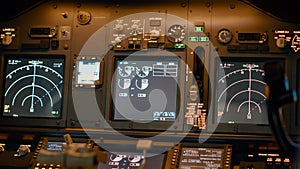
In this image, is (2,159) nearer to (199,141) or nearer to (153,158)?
(153,158)

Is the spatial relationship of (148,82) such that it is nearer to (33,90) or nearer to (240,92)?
(240,92)

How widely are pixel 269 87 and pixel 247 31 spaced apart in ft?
4.69

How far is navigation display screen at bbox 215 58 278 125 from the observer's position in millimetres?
4418

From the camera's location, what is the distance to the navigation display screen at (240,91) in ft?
14.5

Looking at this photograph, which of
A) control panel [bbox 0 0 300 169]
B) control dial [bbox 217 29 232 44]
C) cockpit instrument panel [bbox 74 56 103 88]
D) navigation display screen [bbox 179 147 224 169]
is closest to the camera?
navigation display screen [bbox 179 147 224 169]

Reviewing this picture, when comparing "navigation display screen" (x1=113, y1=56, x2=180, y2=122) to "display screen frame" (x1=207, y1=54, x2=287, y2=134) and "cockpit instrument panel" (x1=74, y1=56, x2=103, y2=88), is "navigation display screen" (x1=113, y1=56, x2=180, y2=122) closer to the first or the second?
"cockpit instrument panel" (x1=74, y1=56, x2=103, y2=88)

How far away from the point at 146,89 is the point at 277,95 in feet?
5.27

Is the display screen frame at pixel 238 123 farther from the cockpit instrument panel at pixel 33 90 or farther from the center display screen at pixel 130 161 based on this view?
the cockpit instrument panel at pixel 33 90

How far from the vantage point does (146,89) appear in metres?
4.55

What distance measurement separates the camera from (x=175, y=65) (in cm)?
454

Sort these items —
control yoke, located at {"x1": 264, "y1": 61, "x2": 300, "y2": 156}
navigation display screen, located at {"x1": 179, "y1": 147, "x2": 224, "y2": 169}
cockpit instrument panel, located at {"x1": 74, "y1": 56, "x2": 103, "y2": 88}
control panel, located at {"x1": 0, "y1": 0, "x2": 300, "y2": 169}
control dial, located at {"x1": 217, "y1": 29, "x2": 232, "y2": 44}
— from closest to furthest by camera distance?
1. control yoke, located at {"x1": 264, "y1": 61, "x2": 300, "y2": 156}
2. navigation display screen, located at {"x1": 179, "y1": 147, "x2": 224, "y2": 169}
3. control panel, located at {"x1": 0, "y1": 0, "x2": 300, "y2": 169}
4. control dial, located at {"x1": 217, "y1": 29, "x2": 232, "y2": 44}
5. cockpit instrument panel, located at {"x1": 74, "y1": 56, "x2": 103, "y2": 88}

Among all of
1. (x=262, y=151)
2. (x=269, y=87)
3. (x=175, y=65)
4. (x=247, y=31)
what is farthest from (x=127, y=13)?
(x=269, y=87)

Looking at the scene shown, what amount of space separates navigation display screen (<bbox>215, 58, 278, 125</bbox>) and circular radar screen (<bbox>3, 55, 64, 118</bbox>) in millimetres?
1218

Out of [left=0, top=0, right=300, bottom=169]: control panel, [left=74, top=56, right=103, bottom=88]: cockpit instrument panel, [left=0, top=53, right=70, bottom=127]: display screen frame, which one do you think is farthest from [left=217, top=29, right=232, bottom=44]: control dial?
[left=0, top=53, right=70, bottom=127]: display screen frame
